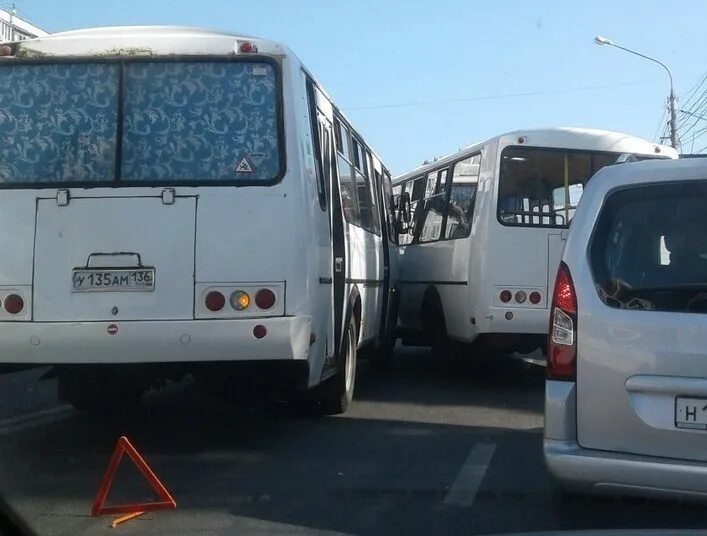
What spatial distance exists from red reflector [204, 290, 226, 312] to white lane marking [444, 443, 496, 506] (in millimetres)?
1995

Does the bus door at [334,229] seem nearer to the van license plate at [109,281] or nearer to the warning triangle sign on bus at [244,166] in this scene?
the warning triangle sign on bus at [244,166]

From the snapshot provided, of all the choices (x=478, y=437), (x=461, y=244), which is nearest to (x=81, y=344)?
(x=478, y=437)

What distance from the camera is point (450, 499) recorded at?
20.1ft

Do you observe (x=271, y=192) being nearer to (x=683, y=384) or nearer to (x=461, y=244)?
(x=683, y=384)

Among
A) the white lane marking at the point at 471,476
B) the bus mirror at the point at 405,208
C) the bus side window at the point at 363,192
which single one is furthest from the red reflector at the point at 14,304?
the bus mirror at the point at 405,208

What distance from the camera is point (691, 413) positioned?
187 inches

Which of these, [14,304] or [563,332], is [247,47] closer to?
[14,304]

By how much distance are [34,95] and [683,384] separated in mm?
4900

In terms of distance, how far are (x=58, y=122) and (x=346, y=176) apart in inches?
138

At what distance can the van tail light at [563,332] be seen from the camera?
506 centimetres

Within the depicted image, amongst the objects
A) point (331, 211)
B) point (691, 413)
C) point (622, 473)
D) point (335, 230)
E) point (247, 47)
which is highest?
point (247, 47)

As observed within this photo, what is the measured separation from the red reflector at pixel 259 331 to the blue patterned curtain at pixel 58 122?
1516 mm

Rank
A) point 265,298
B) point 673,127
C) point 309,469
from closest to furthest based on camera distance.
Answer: point 265,298 < point 309,469 < point 673,127

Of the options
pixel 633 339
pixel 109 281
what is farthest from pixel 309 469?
pixel 633 339
